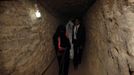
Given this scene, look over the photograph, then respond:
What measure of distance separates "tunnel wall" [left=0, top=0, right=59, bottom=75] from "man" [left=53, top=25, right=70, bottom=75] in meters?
0.94

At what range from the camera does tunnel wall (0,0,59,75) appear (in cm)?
120

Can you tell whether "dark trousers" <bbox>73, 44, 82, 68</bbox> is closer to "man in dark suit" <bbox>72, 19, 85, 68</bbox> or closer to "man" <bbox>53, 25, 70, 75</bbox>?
"man in dark suit" <bbox>72, 19, 85, 68</bbox>

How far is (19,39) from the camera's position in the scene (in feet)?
4.70

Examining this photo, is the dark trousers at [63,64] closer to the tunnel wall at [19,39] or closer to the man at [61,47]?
the man at [61,47]

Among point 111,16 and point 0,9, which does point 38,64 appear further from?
point 111,16

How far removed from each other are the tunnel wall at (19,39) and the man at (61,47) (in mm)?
941

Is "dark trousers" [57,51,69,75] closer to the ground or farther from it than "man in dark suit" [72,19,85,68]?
closer to the ground

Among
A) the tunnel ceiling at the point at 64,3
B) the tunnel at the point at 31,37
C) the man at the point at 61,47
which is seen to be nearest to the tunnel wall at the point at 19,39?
the tunnel at the point at 31,37

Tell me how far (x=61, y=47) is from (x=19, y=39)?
5.22 ft

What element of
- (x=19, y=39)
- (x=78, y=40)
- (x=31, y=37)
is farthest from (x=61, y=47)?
(x=19, y=39)

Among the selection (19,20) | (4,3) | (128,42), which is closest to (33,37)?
(19,20)

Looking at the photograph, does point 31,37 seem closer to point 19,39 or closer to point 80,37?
point 19,39

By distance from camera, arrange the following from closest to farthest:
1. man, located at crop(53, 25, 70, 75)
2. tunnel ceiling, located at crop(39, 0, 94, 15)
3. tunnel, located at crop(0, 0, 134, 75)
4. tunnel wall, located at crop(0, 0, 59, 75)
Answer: tunnel, located at crop(0, 0, 134, 75) < tunnel wall, located at crop(0, 0, 59, 75) < tunnel ceiling, located at crop(39, 0, 94, 15) < man, located at crop(53, 25, 70, 75)

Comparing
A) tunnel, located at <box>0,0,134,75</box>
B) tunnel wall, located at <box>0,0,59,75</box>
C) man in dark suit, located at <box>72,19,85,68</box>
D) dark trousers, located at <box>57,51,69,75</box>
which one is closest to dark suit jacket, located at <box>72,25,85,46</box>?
man in dark suit, located at <box>72,19,85,68</box>
